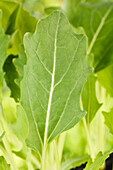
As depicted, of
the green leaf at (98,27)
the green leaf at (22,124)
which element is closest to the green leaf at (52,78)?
the green leaf at (22,124)

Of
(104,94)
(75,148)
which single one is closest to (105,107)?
Result: (104,94)

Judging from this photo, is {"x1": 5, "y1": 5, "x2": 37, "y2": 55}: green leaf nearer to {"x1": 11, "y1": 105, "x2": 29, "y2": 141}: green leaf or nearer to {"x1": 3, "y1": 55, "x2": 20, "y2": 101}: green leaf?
{"x1": 3, "y1": 55, "x2": 20, "y2": 101}: green leaf

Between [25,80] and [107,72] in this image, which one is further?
[107,72]

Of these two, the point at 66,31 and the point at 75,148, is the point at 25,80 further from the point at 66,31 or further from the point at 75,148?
the point at 75,148

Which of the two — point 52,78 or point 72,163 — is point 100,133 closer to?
point 72,163

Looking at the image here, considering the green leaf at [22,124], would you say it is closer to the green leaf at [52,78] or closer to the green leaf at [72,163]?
the green leaf at [52,78]

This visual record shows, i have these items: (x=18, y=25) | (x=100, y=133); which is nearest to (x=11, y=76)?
(x=18, y=25)
